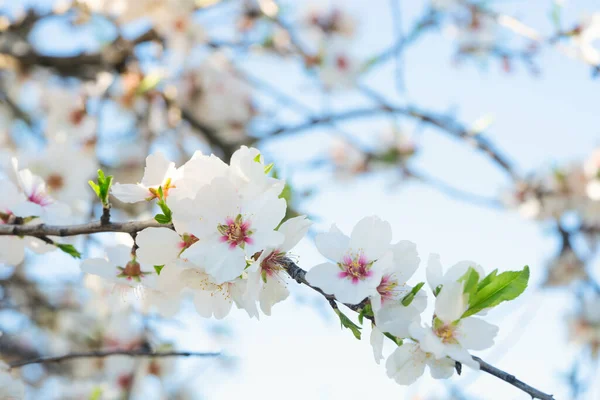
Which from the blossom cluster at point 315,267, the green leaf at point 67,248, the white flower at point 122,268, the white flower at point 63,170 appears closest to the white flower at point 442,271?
the blossom cluster at point 315,267

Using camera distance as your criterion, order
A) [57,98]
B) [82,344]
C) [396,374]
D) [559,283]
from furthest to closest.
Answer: [559,283] → [82,344] → [57,98] → [396,374]

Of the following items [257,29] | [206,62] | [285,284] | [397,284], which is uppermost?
[397,284]

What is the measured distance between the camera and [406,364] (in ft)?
2.35

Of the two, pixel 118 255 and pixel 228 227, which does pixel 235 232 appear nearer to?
pixel 228 227

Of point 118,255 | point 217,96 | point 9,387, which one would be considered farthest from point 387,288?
point 217,96

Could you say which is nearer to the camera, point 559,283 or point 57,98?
point 57,98

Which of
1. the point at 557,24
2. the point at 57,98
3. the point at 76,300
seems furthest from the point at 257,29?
the point at 76,300

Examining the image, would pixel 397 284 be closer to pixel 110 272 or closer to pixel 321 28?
pixel 110 272

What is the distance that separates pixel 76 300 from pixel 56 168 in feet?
7.57

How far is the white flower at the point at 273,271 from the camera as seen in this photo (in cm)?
70

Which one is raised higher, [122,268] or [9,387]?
[122,268]

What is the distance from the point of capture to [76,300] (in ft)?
11.9

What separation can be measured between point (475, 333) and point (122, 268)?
56cm

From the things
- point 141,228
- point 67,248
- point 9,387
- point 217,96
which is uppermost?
point 141,228
